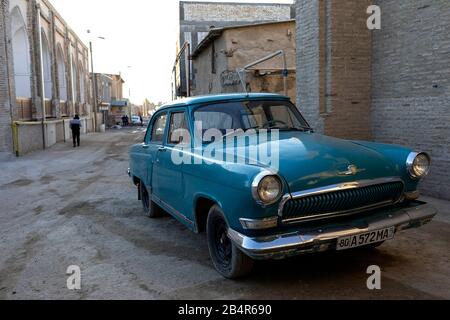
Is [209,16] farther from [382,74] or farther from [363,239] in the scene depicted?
[363,239]

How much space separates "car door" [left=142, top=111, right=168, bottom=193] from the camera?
17.6ft

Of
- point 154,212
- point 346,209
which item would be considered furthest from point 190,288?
point 154,212

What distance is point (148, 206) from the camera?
6.32 meters

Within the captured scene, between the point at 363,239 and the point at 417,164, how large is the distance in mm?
1062

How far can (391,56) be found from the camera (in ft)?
26.2

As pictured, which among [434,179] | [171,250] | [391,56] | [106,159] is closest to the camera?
[171,250]

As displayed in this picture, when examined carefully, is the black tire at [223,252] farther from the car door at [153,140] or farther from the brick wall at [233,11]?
the brick wall at [233,11]

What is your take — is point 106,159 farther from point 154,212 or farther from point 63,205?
point 154,212

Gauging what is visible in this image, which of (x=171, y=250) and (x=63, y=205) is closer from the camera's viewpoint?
(x=171, y=250)

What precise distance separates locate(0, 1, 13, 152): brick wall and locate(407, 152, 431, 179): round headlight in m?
15.1

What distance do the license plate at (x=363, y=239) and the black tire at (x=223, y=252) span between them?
2.61ft

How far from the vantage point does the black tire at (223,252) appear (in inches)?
142

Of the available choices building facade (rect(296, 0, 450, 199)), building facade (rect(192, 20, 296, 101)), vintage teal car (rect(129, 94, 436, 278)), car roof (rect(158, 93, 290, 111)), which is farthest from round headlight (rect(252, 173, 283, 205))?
building facade (rect(192, 20, 296, 101))

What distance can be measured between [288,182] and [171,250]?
199 centimetres
